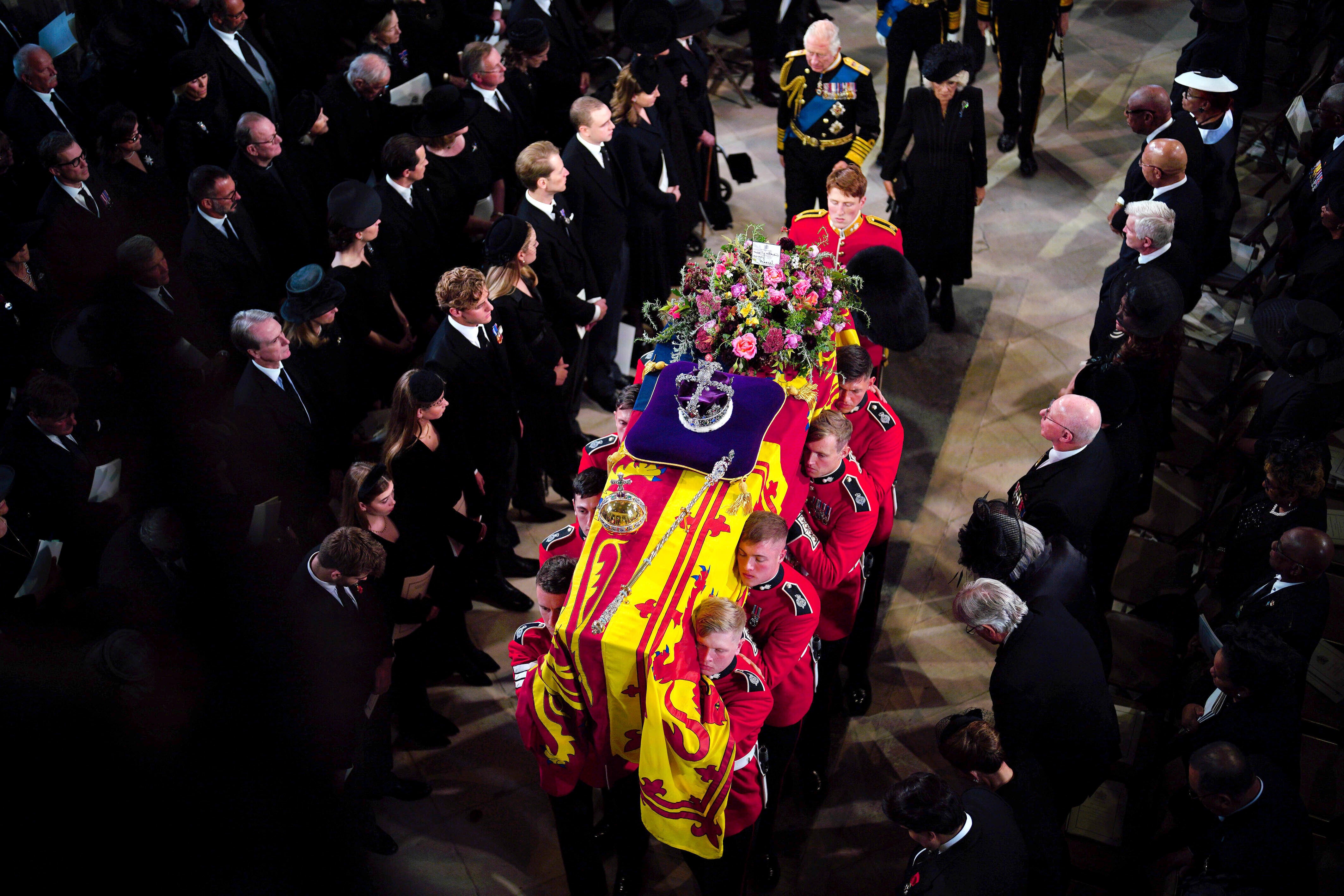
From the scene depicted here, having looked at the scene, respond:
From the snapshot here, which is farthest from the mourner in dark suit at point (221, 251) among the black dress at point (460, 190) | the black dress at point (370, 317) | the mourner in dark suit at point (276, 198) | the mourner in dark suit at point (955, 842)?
the mourner in dark suit at point (955, 842)

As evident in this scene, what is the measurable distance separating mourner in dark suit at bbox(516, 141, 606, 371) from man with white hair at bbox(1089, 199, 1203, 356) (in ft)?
9.25

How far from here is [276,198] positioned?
5.89 metres

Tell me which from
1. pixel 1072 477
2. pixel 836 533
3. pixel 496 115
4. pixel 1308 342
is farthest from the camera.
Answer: pixel 496 115

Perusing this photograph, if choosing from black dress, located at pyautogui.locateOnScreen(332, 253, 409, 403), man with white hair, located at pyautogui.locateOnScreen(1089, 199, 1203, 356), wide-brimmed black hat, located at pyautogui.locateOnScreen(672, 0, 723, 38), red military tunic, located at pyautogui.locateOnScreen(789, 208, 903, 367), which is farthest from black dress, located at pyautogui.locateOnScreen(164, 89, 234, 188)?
man with white hair, located at pyautogui.locateOnScreen(1089, 199, 1203, 356)

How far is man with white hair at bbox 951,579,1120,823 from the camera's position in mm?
3627

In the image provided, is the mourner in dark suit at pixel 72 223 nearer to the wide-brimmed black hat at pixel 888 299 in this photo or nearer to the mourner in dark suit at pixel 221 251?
the mourner in dark suit at pixel 221 251

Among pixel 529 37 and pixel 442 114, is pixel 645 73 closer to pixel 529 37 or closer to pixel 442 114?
pixel 529 37

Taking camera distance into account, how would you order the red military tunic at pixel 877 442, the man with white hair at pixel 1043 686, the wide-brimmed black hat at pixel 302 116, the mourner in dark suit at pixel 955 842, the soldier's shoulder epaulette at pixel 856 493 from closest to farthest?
1. the mourner in dark suit at pixel 955 842
2. the man with white hair at pixel 1043 686
3. the soldier's shoulder epaulette at pixel 856 493
4. the red military tunic at pixel 877 442
5. the wide-brimmed black hat at pixel 302 116

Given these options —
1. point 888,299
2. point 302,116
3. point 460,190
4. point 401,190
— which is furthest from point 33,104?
point 888,299

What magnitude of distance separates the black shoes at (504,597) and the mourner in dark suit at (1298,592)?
3369 millimetres

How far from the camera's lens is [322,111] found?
20.4ft

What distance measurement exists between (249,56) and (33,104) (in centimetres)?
135

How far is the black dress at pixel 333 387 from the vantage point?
485cm

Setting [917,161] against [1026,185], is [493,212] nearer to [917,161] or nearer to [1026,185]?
[917,161]
